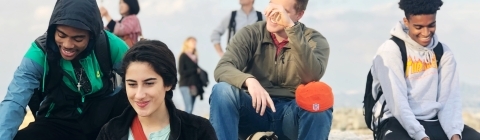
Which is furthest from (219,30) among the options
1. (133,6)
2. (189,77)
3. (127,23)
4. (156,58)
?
(156,58)

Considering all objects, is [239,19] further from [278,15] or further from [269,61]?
[278,15]

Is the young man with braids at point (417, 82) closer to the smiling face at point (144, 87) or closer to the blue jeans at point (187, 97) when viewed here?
the smiling face at point (144, 87)

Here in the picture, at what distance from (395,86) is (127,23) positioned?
374cm

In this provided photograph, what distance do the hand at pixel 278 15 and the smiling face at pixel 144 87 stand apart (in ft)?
3.57

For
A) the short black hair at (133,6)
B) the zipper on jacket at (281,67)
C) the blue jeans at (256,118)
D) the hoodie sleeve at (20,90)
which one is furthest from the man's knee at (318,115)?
the short black hair at (133,6)

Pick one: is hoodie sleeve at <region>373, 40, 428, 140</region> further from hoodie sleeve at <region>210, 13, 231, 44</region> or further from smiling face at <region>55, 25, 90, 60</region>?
hoodie sleeve at <region>210, 13, 231, 44</region>

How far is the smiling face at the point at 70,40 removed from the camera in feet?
15.5

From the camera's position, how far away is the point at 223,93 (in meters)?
4.78

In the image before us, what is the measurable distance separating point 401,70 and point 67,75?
7.08 feet

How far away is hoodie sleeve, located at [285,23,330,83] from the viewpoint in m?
4.84

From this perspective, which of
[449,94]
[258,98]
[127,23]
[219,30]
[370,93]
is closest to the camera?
[258,98]

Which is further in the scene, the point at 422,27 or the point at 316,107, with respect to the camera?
the point at 422,27

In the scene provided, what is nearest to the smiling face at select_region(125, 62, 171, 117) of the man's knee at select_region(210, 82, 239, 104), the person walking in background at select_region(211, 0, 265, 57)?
the man's knee at select_region(210, 82, 239, 104)

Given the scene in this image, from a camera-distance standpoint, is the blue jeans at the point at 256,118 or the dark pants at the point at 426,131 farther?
the dark pants at the point at 426,131
